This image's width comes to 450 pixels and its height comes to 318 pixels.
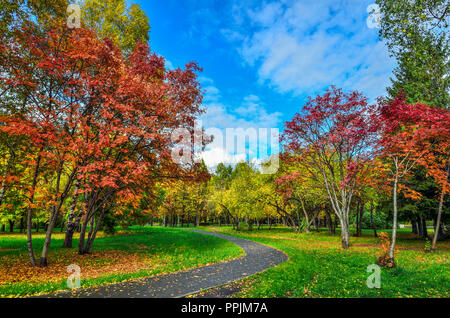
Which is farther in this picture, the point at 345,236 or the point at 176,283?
the point at 345,236

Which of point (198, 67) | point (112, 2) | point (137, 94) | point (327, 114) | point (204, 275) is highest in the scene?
point (112, 2)

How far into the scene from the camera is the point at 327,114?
15188 millimetres

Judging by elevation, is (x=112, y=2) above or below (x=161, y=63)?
above

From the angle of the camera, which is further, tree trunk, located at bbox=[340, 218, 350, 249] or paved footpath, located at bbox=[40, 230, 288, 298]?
tree trunk, located at bbox=[340, 218, 350, 249]

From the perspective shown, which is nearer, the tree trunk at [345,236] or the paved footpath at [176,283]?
the paved footpath at [176,283]
